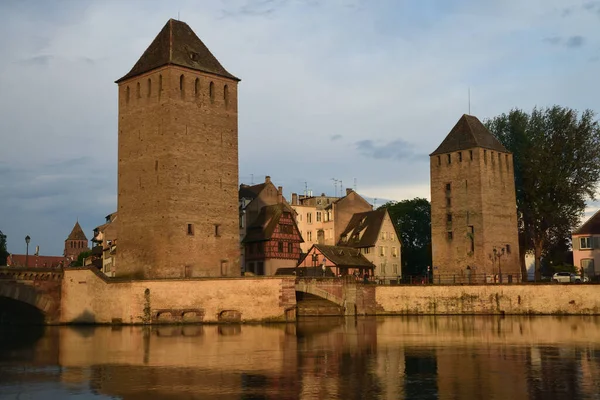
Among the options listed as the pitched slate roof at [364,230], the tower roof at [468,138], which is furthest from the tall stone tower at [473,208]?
the pitched slate roof at [364,230]

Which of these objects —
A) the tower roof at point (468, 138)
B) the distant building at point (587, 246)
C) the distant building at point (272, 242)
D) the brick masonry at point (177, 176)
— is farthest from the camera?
the distant building at point (272, 242)

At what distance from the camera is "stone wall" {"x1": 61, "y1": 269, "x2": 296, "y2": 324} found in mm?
44250

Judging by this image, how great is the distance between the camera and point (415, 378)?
19.8 meters

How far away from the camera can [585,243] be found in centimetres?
6250

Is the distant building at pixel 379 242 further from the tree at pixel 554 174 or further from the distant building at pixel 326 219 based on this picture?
the tree at pixel 554 174

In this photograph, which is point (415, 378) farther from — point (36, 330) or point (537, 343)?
point (36, 330)

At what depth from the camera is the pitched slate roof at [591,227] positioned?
62.2m

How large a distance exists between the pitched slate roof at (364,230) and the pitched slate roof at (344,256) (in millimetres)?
1790

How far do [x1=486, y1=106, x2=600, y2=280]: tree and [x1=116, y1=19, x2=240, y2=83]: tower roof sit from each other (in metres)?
28.0

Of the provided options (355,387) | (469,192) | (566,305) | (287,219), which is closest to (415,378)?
(355,387)

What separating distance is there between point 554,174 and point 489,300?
1509 centimetres

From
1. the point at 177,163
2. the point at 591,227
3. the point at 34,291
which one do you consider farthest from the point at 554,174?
the point at 34,291

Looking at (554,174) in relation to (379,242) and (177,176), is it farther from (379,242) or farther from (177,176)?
(177,176)

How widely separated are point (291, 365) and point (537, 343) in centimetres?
1152
